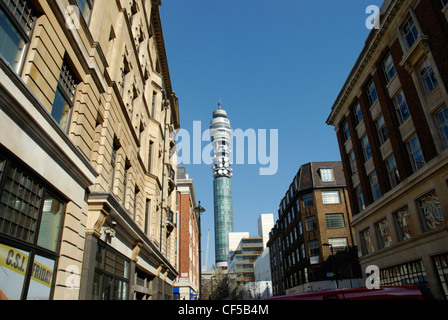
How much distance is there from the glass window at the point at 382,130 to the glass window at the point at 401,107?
2.00m

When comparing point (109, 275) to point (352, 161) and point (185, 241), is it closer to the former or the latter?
point (352, 161)

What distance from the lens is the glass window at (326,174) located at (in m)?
51.5

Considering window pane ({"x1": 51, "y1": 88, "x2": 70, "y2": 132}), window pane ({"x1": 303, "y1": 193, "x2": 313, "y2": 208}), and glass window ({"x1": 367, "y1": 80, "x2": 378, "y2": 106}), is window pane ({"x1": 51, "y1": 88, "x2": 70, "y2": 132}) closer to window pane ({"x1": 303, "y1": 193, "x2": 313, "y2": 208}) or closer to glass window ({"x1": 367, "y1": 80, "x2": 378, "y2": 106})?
glass window ({"x1": 367, "y1": 80, "x2": 378, "y2": 106})

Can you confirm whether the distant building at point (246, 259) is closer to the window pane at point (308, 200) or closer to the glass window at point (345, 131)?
the window pane at point (308, 200)

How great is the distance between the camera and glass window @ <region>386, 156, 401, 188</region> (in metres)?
24.6

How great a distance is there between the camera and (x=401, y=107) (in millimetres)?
23688

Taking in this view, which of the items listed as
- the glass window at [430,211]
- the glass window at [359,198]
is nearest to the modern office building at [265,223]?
the glass window at [359,198]

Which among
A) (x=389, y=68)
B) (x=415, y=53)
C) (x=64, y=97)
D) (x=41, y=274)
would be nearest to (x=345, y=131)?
(x=389, y=68)

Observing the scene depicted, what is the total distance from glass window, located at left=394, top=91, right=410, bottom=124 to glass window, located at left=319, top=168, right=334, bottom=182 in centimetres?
2825

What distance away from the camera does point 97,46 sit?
11.6 meters

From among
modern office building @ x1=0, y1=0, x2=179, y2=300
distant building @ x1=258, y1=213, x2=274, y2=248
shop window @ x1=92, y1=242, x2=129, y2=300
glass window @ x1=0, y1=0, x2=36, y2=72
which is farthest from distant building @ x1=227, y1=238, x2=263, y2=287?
glass window @ x1=0, y1=0, x2=36, y2=72
